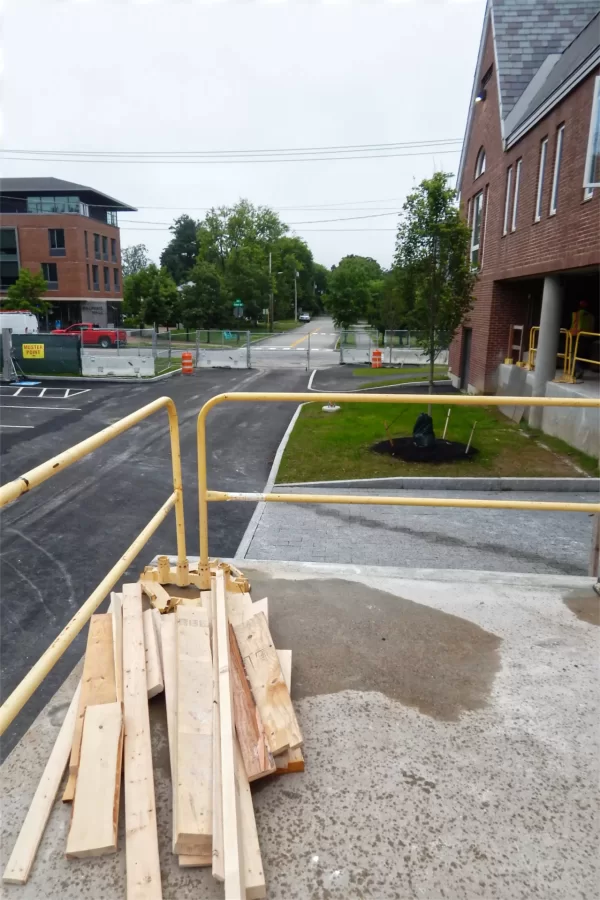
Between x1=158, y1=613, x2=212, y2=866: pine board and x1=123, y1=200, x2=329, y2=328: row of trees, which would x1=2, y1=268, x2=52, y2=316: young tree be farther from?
x1=158, y1=613, x2=212, y2=866: pine board

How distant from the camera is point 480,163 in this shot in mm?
22172

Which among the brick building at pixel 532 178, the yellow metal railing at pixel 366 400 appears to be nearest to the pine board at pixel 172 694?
the yellow metal railing at pixel 366 400

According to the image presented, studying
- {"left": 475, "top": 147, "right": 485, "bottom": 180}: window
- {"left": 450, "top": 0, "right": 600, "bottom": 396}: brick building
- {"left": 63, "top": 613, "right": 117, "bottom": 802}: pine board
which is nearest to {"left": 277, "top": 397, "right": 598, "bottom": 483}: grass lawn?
{"left": 450, "top": 0, "right": 600, "bottom": 396}: brick building

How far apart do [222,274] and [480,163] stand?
182 feet

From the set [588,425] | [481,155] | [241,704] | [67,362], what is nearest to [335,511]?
[588,425]

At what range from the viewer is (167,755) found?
8.54ft

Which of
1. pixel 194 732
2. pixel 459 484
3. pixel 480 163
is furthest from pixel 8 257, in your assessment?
pixel 194 732

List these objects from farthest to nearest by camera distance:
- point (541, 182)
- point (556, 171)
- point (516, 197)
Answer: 1. point (516, 197)
2. point (541, 182)
3. point (556, 171)

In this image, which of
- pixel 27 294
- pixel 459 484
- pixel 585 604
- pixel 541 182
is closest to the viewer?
pixel 585 604

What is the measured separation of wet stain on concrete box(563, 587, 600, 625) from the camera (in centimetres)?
373

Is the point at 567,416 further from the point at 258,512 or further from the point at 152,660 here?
the point at 152,660

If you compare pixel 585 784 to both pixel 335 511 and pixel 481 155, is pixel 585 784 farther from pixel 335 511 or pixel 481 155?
pixel 481 155

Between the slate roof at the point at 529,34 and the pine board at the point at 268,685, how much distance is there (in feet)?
65.3

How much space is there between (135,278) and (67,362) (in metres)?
33.2
